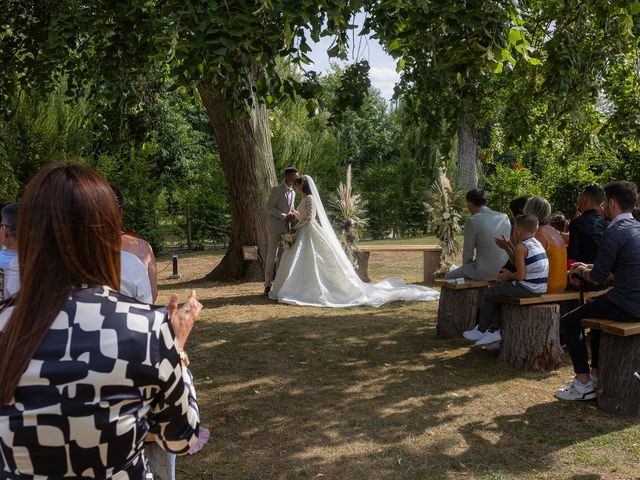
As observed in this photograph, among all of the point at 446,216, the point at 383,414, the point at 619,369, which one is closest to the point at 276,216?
the point at 446,216

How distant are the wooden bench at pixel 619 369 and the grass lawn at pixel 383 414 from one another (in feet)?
0.45

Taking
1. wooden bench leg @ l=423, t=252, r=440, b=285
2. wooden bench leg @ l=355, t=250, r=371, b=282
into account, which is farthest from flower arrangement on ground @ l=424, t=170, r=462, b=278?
wooden bench leg @ l=355, t=250, r=371, b=282

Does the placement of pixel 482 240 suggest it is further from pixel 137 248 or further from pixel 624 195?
pixel 137 248

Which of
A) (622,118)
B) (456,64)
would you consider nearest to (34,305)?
(456,64)

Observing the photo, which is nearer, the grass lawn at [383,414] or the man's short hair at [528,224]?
the grass lawn at [383,414]

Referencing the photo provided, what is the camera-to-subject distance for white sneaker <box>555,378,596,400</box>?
5.21 metres

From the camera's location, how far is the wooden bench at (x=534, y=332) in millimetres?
6062

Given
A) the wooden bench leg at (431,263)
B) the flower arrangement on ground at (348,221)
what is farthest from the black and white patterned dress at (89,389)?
the flower arrangement on ground at (348,221)

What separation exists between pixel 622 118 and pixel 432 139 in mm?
3583

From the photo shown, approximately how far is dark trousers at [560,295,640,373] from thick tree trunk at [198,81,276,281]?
763 centimetres

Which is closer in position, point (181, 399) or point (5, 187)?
point (181, 399)

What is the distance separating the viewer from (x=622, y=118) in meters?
9.63

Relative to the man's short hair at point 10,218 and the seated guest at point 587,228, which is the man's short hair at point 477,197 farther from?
the man's short hair at point 10,218

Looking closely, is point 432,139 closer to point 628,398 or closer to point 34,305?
point 628,398
